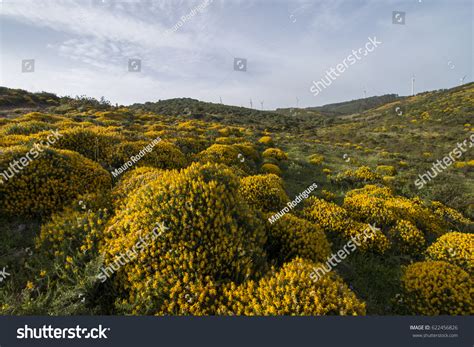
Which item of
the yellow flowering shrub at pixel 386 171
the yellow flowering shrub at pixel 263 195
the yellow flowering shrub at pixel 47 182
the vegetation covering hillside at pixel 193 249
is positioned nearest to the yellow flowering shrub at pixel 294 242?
the vegetation covering hillside at pixel 193 249

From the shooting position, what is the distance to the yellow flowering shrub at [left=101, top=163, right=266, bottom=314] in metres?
4.16

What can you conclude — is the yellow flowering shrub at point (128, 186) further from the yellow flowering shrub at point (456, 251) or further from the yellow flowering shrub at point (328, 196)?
the yellow flowering shrub at point (328, 196)

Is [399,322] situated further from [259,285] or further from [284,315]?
[259,285]

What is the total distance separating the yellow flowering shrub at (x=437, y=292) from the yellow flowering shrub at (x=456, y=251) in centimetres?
132

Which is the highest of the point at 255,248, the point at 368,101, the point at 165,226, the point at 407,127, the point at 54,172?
the point at 368,101

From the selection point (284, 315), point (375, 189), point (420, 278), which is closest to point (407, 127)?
point (375, 189)

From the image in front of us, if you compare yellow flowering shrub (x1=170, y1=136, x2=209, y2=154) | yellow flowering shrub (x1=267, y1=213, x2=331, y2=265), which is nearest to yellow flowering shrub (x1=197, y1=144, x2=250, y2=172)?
yellow flowering shrub (x1=170, y1=136, x2=209, y2=154)

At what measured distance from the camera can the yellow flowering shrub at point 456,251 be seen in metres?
6.76

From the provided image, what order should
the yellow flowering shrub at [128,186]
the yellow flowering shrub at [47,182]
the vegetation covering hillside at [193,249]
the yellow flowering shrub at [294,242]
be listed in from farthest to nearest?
1. the yellow flowering shrub at [128,186]
2. the yellow flowering shrub at [294,242]
3. the yellow flowering shrub at [47,182]
4. the vegetation covering hillside at [193,249]

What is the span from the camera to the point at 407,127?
55094 mm

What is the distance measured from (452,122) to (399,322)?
210 feet

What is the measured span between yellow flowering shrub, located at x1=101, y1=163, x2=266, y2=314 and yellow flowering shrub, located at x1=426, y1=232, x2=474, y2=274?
218 inches

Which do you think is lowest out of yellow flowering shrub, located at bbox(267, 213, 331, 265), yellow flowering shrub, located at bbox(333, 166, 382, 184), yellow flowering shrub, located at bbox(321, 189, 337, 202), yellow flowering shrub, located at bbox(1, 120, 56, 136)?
yellow flowering shrub, located at bbox(267, 213, 331, 265)

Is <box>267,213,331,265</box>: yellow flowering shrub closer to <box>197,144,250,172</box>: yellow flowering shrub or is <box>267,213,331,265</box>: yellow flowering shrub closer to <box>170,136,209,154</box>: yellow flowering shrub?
<box>197,144,250,172</box>: yellow flowering shrub
